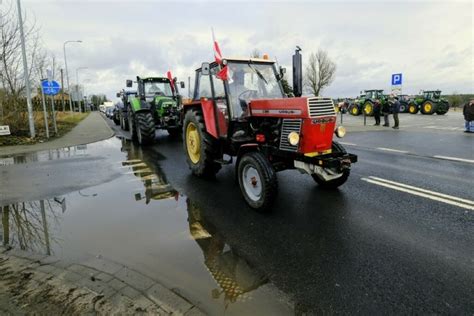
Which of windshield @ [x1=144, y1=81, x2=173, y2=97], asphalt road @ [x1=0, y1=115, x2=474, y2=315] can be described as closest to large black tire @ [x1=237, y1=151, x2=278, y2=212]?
asphalt road @ [x1=0, y1=115, x2=474, y2=315]

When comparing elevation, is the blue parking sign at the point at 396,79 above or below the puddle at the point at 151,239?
above

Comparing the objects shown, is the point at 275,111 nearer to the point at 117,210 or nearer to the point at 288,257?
the point at 288,257

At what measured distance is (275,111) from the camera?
498 cm

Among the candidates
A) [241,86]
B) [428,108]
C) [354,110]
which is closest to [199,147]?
[241,86]

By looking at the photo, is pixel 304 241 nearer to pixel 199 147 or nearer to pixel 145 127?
pixel 199 147

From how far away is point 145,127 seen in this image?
11.9 m

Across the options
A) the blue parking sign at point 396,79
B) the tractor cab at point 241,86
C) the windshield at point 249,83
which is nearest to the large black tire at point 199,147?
the tractor cab at point 241,86

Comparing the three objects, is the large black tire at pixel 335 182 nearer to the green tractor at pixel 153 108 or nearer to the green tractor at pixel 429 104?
the green tractor at pixel 153 108

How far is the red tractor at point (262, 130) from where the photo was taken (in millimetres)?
4711

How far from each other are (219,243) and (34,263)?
2.01 meters

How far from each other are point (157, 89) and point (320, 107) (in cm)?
1079

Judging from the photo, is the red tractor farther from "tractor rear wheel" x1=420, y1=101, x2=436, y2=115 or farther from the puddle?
"tractor rear wheel" x1=420, y1=101, x2=436, y2=115

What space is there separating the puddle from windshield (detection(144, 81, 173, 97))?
8.00 metres

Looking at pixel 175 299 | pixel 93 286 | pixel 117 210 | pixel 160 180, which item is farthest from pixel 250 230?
pixel 160 180
